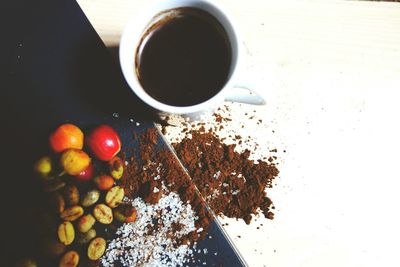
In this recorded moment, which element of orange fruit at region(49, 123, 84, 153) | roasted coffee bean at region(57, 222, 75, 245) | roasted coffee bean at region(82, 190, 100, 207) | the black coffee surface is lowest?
roasted coffee bean at region(57, 222, 75, 245)

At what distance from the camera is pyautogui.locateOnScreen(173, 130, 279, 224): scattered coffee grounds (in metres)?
0.80

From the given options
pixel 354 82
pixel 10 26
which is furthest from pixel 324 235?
pixel 10 26

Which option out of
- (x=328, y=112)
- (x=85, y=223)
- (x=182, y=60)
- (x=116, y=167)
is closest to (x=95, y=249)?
(x=85, y=223)

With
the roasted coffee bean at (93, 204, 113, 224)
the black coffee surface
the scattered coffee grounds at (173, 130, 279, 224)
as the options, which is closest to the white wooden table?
the scattered coffee grounds at (173, 130, 279, 224)

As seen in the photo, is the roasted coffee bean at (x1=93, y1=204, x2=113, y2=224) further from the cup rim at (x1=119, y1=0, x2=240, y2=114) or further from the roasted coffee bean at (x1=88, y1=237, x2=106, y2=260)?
the cup rim at (x1=119, y1=0, x2=240, y2=114)

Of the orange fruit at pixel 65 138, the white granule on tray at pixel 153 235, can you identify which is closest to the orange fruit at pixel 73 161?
the orange fruit at pixel 65 138

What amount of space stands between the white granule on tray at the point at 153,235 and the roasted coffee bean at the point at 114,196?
33 millimetres

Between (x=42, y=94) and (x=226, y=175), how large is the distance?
42cm

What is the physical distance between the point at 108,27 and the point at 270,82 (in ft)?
1.14

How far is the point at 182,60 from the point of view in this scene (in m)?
0.72

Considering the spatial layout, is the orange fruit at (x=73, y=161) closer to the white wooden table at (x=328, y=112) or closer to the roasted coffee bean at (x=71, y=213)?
the roasted coffee bean at (x=71, y=213)

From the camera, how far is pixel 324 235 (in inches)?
31.1

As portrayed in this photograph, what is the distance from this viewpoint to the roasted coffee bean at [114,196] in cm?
79

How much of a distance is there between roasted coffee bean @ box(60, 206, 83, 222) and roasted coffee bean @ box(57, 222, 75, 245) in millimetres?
12
